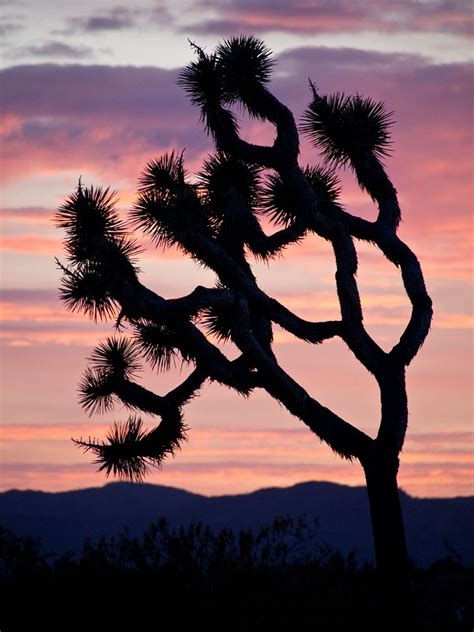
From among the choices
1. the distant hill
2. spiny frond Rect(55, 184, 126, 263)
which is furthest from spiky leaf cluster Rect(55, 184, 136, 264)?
the distant hill

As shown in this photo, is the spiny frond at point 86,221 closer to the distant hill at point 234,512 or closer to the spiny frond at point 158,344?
the spiny frond at point 158,344

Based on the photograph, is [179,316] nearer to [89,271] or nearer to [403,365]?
[89,271]

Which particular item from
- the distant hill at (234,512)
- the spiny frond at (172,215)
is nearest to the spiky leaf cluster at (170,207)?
the spiny frond at (172,215)

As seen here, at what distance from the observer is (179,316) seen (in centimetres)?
1303

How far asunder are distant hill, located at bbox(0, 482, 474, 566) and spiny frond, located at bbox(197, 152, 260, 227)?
159ft

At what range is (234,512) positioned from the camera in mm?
75688

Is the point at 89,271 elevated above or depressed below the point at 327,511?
below

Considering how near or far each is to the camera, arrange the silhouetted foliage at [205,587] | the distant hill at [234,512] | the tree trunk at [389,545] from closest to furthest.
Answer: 1. the silhouetted foliage at [205,587]
2. the tree trunk at [389,545]
3. the distant hill at [234,512]

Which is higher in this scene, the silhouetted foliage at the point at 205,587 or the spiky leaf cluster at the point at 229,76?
the spiky leaf cluster at the point at 229,76

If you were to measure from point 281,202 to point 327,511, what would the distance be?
5986 cm

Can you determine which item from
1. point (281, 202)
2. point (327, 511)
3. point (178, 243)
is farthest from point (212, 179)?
point (327, 511)

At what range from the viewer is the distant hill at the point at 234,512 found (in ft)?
218

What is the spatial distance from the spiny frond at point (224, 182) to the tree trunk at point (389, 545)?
3.89m

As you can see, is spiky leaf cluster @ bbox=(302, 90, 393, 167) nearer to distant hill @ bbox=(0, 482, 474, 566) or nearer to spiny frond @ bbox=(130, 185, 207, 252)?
spiny frond @ bbox=(130, 185, 207, 252)
